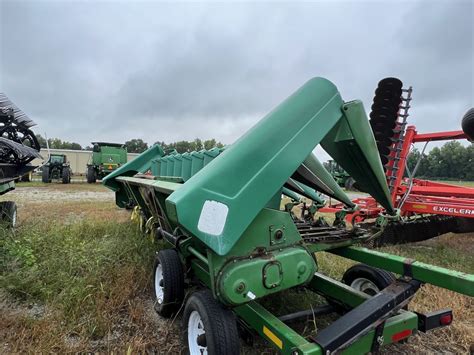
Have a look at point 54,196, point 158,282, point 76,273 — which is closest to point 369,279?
point 158,282

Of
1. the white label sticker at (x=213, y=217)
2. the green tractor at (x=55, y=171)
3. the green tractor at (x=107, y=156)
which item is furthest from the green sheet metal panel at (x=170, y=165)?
the green tractor at (x=55, y=171)

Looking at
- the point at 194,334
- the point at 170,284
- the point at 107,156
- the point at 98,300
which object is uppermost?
the point at 107,156

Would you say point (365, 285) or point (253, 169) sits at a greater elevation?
point (253, 169)

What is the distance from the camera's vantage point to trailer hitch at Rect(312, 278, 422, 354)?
5.06 ft

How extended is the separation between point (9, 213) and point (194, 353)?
4.73 metres

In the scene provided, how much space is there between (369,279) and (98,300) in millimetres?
2305

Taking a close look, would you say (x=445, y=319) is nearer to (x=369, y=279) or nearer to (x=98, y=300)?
(x=369, y=279)

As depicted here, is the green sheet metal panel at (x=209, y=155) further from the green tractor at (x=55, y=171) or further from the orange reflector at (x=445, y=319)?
the green tractor at (x=55, y=171)

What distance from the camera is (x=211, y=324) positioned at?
1.74 m

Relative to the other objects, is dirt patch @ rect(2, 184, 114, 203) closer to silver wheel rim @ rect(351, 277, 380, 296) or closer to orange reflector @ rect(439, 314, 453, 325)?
silver wheel rim @ rect(351, 277, 380, 296)

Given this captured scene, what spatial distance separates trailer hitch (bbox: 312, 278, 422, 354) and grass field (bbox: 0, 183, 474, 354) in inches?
24.6

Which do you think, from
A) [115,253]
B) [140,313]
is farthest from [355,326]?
[115,253]

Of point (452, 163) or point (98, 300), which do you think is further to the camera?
point (452, 163)

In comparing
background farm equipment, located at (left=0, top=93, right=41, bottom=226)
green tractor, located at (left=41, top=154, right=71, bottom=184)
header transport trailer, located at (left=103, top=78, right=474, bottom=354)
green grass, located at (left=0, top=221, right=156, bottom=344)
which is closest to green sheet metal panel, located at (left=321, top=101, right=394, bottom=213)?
header transport trailer, located at (left=103, top=78, right=474, bottom=354)
